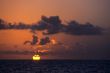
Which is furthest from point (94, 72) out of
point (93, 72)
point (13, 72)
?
point (13, 72)

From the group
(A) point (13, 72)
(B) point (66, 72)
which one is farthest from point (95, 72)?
(A) point (13, 72)

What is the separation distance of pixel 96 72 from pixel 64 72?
9966mm

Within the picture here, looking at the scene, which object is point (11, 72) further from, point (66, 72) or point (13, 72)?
point (66, 72)

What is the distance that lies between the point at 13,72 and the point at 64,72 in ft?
51.0

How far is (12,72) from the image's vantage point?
127438 mm

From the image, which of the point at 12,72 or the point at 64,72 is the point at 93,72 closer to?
the point at 64,72

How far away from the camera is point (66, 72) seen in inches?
5123

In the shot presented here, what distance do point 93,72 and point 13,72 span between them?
24497 millimetres

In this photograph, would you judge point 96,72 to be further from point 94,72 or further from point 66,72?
point 66,72

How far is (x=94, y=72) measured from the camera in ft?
431

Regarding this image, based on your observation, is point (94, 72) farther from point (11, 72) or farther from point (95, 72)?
point (11, 72)

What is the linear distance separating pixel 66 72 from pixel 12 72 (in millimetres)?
16419

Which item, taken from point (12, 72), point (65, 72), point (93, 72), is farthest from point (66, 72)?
point (12, 72)

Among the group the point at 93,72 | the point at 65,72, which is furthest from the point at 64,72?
the point at 93,72
